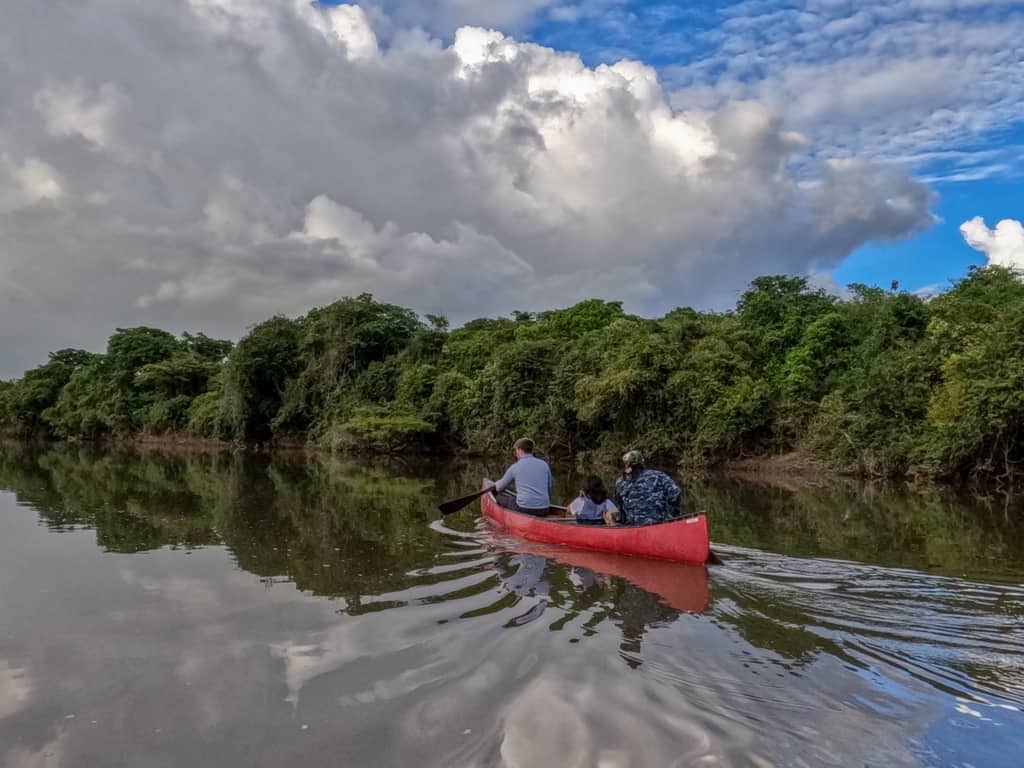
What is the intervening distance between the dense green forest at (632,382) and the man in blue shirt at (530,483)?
1374 centimetres

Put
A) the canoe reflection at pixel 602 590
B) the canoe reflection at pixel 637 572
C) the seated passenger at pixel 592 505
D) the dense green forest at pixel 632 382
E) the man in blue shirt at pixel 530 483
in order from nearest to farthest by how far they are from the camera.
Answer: the canoe reflection at pixel 602 590 → the canoe reflection at pixel 637 572 → the seated passenger at pixel 592 505 → the man in blue shirt at pixel 530 483 → the dense green forest at pixel 632 382

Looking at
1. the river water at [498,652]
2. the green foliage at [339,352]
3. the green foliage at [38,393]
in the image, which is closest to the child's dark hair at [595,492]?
the river water at [498,652]

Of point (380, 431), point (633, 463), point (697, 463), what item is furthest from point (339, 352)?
point (633, 463)

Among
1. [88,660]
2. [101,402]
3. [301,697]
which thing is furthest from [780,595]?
[101,402]

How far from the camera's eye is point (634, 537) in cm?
855

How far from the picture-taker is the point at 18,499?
52.4 feet

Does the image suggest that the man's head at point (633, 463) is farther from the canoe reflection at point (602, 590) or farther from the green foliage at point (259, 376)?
the green foliage at point (259, 376)

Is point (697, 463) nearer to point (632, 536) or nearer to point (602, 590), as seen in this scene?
point (632, 536)

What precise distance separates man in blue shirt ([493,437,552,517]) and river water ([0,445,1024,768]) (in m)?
0.98

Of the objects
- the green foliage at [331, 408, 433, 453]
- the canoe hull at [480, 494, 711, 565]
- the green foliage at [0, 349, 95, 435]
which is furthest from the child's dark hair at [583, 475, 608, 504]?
the green foliage at [0, 349, 95, 435]

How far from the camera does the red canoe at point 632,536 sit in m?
7.96

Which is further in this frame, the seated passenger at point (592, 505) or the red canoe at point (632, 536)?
the seated passenger at point (592, 505)

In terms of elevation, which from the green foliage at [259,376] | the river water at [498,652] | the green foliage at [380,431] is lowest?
the river water at [498,652]

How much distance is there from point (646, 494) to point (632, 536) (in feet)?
1.93
